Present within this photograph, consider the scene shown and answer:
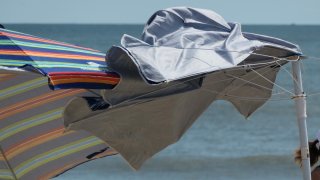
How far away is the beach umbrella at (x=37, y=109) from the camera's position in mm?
4193

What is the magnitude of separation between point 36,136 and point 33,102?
298mm

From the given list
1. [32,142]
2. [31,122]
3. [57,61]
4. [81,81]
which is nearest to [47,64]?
[57,61]

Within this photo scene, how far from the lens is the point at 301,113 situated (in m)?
4.30

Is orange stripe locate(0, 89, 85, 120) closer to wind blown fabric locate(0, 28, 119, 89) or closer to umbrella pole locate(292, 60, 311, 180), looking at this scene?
wind blown fabric locate(0, 28, 119, 89)

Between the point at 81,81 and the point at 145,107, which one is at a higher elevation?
the point at 81,81

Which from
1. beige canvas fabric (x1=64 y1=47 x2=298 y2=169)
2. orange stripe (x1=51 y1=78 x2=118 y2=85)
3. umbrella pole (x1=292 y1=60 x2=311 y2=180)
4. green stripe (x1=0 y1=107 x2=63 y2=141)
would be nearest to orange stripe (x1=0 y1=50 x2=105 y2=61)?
beige canvas fabric (x1=64 y1=47 x2=298 y2=169)

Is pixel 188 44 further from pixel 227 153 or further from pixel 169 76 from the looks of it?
pixel 227 153

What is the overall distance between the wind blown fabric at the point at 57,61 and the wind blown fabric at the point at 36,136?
1.32ft

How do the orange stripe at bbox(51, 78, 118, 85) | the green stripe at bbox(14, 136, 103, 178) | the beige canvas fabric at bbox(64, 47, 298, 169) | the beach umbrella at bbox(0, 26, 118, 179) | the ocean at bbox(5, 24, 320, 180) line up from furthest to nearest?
the ocean at bbox(5, 24, 320, 180) → the green stripe at bbox(14, 136, 103, 178) → the beach umbrella at bbox(0, 26, 118, 179) → the beige canvas fabric at bbox(64, 47, 298, 169) → the orange stripe at bbox(51, 78, 118, 85)

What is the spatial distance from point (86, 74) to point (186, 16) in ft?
2.57

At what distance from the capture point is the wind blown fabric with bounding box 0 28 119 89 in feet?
12.7

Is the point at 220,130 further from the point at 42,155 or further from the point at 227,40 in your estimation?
the point at 227,40

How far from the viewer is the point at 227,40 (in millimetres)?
4223

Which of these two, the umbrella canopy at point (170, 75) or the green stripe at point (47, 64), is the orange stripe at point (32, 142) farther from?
the green stripe at point (47, 64)
